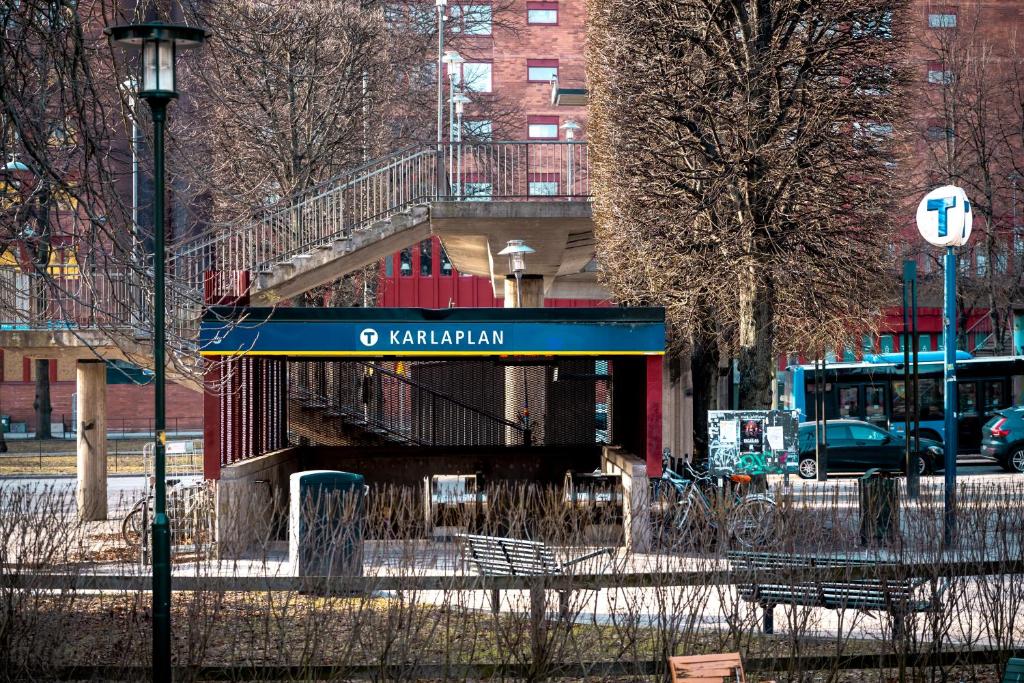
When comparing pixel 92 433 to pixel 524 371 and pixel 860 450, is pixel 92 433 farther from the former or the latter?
pixel 860 450

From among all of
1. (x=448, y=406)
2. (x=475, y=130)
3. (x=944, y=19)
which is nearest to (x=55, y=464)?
(x=475, y=130)

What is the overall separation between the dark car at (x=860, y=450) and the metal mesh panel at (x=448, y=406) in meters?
9.92

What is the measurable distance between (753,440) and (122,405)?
42.3 meters

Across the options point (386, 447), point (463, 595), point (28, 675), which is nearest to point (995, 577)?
point (463, 595)

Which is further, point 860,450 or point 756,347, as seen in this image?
point 860,450

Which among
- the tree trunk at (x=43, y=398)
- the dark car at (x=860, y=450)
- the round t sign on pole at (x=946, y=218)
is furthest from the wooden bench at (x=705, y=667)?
the tree trunk at (x=43, y=398)

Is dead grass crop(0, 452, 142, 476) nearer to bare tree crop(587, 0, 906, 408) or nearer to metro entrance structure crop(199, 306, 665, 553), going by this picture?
metro entrance structure crop(199, 306, 665, 553)

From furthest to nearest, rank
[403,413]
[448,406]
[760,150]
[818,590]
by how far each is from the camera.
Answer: [403,413], [448,406], [760,150], [818,590]

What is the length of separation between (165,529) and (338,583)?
137 cm

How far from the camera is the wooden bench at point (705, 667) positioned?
9305mm

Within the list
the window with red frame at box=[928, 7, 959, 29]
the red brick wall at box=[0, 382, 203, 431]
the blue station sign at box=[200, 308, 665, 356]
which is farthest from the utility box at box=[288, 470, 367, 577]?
the window with red frame at box=[928, 7, 959, 29]

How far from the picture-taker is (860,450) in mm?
33656

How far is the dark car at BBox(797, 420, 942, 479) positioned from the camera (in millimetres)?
33531

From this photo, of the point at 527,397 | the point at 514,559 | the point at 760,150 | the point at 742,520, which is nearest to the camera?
the point at 742,520
